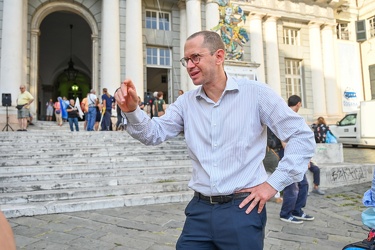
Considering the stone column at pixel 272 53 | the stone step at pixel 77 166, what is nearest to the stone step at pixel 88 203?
the stone step at pixel 77 166

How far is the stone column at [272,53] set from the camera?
63.1 ft

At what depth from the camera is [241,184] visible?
65.0 inches

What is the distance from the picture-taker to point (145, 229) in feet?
12.9

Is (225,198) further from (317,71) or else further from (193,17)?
(317,71)

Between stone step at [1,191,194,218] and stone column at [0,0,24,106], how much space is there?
9.74 meters

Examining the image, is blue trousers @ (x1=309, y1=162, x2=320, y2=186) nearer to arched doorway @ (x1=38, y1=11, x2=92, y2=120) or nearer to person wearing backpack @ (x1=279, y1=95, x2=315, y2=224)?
person wearing backpack @ (x1=279, y1=95, x2=315, y2=224)

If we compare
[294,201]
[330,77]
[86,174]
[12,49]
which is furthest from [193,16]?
[294,201]

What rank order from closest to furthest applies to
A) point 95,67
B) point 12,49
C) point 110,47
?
1. point 12,49
2. point 110,47
3. point 95,67

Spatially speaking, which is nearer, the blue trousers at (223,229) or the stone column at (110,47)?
the blue trousers at (223,229)

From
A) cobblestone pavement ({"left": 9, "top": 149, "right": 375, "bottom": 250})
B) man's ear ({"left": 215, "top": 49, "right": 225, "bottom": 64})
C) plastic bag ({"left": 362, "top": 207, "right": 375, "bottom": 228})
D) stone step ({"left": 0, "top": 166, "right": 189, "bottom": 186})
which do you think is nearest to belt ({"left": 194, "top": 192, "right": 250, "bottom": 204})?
man's ear ({"left": 215, "top": 49, "right": 225, "bottom": 64})

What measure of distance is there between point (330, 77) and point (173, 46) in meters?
10.6

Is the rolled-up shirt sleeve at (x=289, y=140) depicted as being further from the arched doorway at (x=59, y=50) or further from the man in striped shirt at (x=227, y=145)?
the arched doorway at (x=59, y=50)

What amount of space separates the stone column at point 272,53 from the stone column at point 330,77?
12.3 feet

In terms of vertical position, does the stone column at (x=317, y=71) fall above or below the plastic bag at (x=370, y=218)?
above
